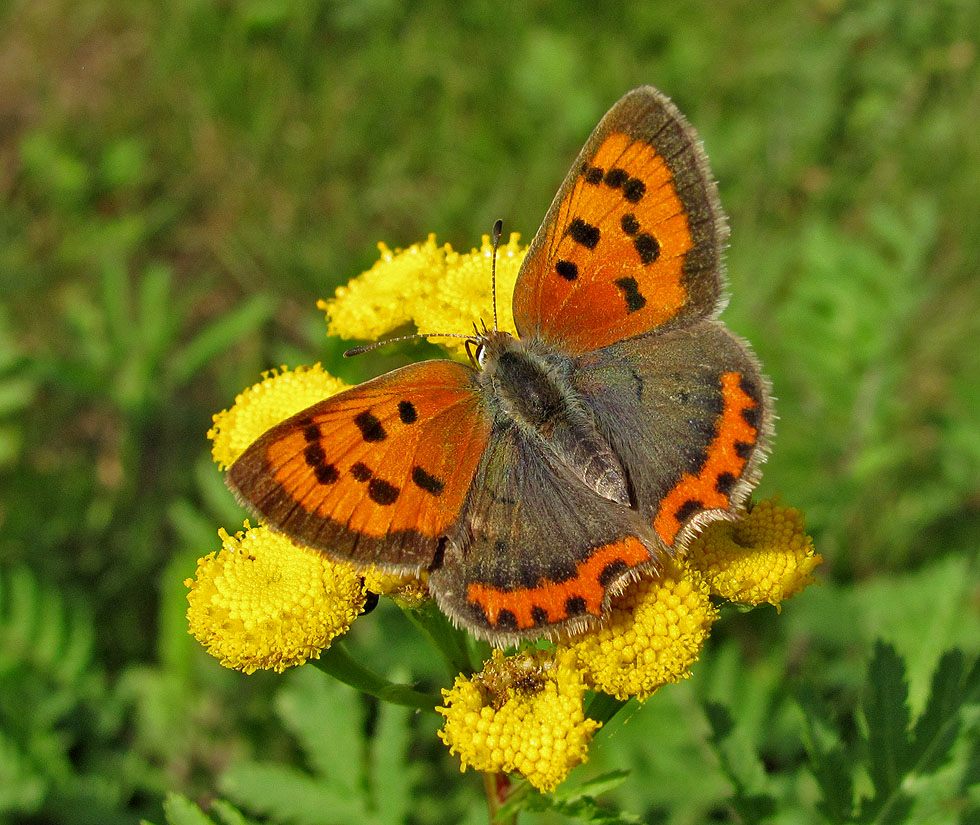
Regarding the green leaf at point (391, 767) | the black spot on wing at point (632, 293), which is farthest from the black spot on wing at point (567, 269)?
the green leaf at point (391, 767)

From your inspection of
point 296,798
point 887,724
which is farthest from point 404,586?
point 887,724

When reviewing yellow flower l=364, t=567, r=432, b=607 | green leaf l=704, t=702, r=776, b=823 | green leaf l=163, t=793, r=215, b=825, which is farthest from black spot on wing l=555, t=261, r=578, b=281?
green leaf l=163, t=793, r=215, b=825

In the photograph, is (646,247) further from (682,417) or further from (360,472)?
(360,472)

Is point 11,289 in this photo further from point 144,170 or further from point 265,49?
point 265,49

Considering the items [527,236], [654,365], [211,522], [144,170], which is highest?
[144,170]

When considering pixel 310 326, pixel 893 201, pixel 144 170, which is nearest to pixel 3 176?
pixel 144 170

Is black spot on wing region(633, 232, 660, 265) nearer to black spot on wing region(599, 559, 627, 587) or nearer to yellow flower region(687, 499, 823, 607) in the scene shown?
yellow flower region(687, 499, 823, 607)
